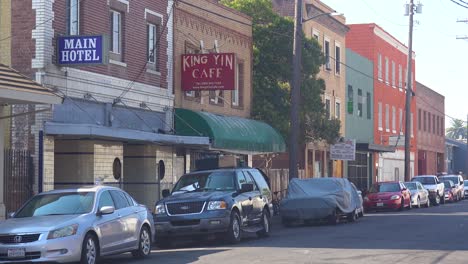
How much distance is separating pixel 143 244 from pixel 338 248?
417 centimetres

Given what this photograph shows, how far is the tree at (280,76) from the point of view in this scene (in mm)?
38125

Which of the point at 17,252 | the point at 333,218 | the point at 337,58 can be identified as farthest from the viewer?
the point at 337,58

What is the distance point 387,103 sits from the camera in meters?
60.3

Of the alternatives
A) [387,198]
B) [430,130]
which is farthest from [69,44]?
[430,130]

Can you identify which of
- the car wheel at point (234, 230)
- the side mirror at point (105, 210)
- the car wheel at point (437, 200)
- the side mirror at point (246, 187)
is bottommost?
the car wheel at point (437, 200)

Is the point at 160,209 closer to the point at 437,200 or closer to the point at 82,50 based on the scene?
the point at 82,50

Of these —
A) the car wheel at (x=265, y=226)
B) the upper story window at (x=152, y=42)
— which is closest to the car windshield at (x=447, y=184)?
the upper story window at (x=152, y=42)

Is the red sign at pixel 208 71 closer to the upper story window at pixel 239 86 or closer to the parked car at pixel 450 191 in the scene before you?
the upper story window at pixel 239 86

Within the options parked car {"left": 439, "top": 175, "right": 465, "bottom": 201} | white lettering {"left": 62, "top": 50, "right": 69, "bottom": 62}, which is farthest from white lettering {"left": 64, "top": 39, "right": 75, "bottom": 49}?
parked car {"left": 439, "top": 175, "right": 465, "bottom": 201}

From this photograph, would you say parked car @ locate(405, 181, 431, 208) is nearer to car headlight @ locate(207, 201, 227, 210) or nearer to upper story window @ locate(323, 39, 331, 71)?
upper story window @ locate(323, 39, 331, 71)

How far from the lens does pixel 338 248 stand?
19.0 metres

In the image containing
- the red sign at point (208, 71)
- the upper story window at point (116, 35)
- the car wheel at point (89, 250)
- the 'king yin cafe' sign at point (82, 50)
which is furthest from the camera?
the red sign at point (208, 71)

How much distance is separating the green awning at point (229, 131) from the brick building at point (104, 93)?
0.61 meters

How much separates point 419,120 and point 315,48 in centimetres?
3343
